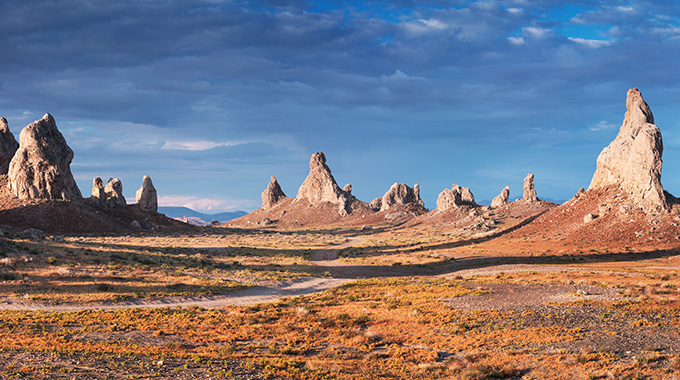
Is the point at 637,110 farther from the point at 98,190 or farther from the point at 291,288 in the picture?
the point at 98,190

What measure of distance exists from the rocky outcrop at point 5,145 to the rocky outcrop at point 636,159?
13971 cm

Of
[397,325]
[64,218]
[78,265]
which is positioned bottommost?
[397,325]

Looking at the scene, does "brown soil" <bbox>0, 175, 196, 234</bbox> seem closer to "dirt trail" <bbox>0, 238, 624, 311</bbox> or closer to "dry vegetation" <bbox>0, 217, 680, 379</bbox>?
"dry vegetation" <bbox>0, 217, 680, 379</bbox>

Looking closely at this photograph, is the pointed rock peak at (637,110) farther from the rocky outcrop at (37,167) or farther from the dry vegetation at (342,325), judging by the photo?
the rocky outcrop at (37,167)

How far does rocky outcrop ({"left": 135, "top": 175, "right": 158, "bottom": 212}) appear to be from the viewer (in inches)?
5556

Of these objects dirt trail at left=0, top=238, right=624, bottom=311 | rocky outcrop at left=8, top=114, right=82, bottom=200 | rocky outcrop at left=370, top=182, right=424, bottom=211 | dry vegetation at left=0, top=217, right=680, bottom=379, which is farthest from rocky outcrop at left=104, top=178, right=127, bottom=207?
rocky outcrop at left=370, top=182, right=424, bottom=211

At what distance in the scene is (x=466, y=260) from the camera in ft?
229

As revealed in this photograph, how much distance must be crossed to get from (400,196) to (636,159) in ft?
375

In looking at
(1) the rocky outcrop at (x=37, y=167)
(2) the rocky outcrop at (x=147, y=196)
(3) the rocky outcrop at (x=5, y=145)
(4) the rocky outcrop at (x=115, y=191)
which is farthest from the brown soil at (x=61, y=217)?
(2) the rocky outcrop at (x=147, y=196)

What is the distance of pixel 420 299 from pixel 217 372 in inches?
856

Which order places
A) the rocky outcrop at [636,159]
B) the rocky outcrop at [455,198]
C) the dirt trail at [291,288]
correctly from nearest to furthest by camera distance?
the dirt trail at [291,288], the rocky outcrop at [636,159], the rocky outcrop at [455,198]

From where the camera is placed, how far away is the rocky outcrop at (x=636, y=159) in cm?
7325

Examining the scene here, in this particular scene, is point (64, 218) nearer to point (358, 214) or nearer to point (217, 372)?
point (217, 372)

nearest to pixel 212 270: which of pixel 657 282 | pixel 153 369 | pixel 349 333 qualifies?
pixel 349 333
